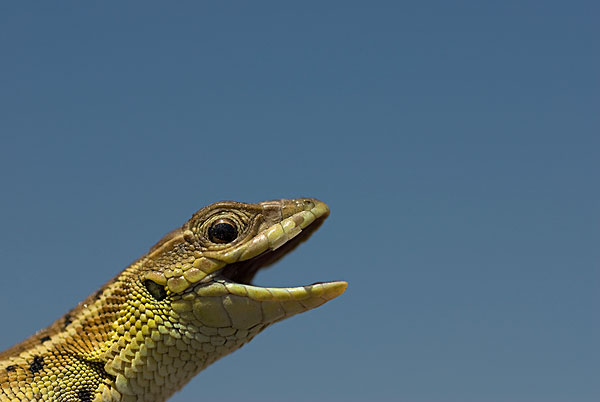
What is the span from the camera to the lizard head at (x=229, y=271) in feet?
32.2

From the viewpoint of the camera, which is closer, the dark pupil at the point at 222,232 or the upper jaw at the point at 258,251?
the upper jaw at the point at 258,251

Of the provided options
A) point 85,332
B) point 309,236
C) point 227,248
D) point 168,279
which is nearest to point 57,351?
point 85,332

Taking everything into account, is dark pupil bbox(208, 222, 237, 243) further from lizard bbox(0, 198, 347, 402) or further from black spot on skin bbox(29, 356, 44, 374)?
black spot on skin bbox(29, 356, 44, 374)

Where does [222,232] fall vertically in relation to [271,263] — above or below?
above

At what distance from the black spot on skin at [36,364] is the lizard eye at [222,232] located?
2.65 meters

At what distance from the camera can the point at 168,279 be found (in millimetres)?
10039

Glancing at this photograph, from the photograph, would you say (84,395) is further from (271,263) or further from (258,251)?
(271,263)

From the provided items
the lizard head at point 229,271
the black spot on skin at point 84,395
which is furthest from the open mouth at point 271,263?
the black spot on skin at point 84,395

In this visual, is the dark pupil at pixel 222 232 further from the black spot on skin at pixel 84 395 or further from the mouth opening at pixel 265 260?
the black spot on skin at pixel 84 395

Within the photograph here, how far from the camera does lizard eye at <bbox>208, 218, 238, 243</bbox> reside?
401 inches

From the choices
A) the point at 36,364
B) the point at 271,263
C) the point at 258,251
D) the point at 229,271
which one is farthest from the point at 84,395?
the point at 271,263

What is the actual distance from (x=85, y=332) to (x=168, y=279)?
134 cm

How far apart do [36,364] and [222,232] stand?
113 inches

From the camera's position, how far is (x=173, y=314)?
9906 mm
